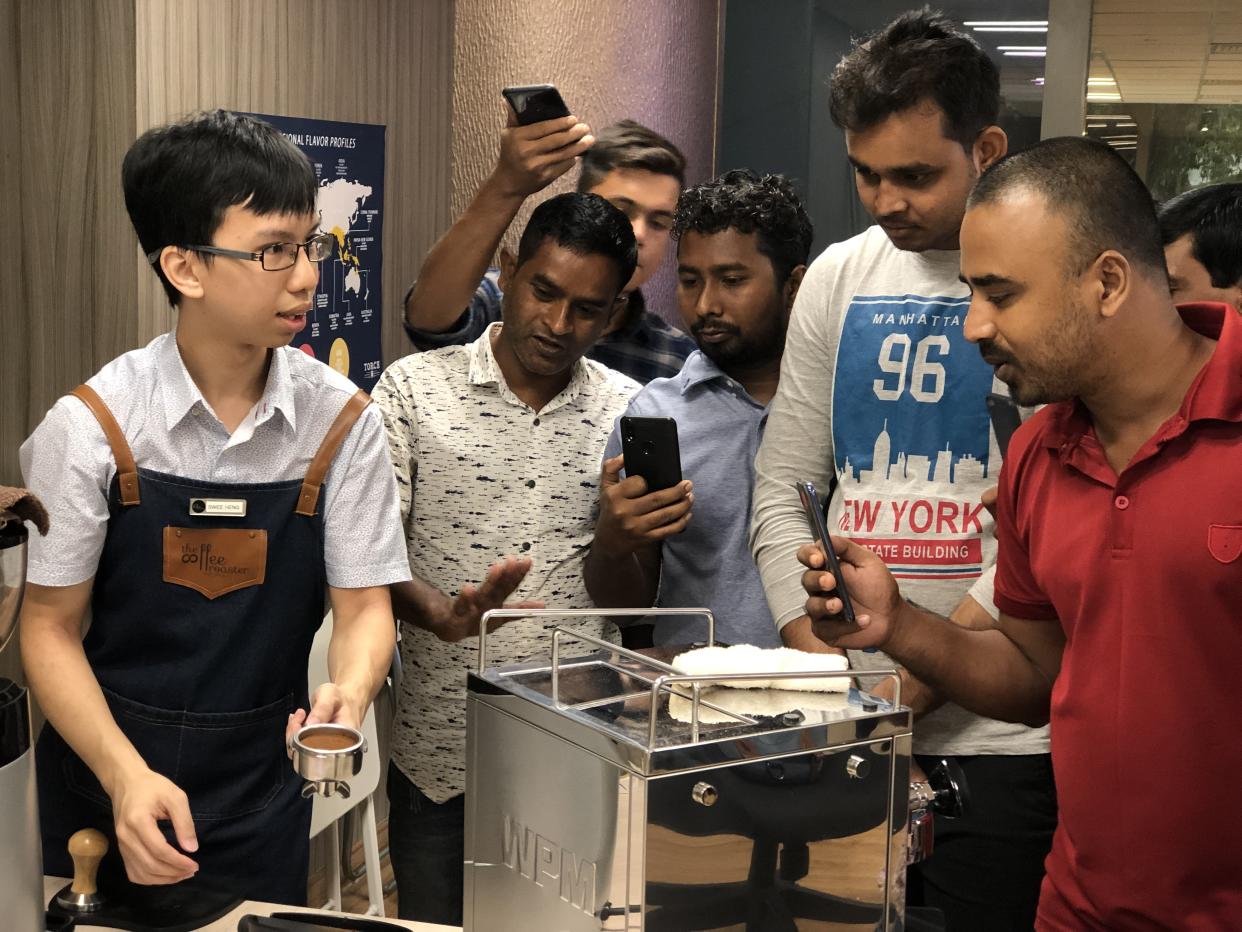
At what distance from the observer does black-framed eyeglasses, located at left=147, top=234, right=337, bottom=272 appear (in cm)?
158

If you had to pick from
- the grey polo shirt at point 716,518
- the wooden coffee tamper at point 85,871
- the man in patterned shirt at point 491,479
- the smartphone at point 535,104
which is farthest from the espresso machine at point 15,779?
the smartphone at point 535,104

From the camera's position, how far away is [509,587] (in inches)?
68.2

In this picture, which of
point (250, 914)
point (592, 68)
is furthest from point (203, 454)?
point (592, 68)

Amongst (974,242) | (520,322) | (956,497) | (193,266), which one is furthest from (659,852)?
(520,322)

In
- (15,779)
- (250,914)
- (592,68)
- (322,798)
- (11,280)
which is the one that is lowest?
(322,798)

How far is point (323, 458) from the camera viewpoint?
1.63m

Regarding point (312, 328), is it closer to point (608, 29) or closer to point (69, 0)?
point (69, 0)

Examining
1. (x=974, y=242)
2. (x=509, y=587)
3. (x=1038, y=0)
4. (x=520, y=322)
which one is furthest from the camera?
(x=1038, y=0)

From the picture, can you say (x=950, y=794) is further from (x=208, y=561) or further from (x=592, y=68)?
(x=592, y=68)

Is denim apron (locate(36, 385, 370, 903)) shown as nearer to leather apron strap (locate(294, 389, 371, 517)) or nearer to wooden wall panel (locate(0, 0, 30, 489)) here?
leather apron strap (locate(294, 389, 371, 517))

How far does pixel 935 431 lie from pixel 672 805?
0.86 metres

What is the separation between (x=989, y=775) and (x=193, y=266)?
117 cm

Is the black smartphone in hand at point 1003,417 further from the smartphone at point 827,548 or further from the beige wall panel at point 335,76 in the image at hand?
the beige wall panel at point 335,76

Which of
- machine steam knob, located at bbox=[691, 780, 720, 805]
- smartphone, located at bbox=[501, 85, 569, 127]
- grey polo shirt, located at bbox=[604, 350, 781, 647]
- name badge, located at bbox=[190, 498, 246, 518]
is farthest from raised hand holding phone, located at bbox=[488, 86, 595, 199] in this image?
machine steam knob, located at bbox=[691, 780, 720, 805]
